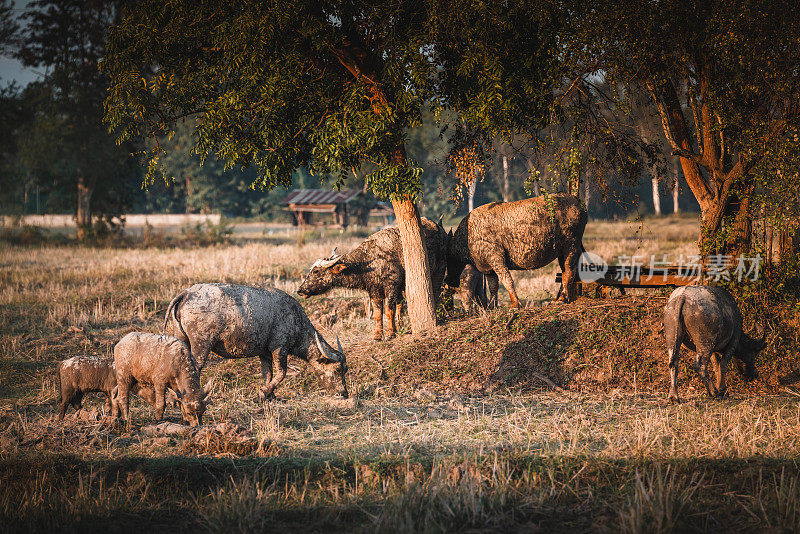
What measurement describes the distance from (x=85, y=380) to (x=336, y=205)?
50.7m

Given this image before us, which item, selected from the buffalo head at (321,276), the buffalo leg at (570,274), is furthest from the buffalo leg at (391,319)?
the buffalo leg at (570,274)

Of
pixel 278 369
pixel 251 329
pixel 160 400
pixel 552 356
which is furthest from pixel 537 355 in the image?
pixel 160 400

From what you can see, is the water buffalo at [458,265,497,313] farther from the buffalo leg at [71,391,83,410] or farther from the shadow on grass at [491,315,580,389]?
the buffalo leg at [71,391,83,410]

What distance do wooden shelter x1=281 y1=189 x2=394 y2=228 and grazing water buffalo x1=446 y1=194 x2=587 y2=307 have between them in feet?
146

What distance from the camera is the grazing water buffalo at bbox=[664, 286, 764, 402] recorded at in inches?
364

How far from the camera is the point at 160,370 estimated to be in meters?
7.86

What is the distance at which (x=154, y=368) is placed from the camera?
787cm

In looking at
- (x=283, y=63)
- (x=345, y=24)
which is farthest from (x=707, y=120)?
(x=283, y=63)

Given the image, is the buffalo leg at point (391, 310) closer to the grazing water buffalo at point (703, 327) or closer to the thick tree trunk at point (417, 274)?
the thick tree trunk at point (417, 274)

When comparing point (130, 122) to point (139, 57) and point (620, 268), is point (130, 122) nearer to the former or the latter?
point (139, 57)

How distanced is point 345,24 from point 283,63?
4.70ft

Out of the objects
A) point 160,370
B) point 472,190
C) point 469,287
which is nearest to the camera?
point 160,370

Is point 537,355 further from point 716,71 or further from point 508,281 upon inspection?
point 716,71

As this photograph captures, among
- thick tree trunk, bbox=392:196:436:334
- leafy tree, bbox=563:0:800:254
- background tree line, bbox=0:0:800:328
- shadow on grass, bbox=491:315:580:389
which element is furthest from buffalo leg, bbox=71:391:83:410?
leafy tree, bbox=563:0:800:254
